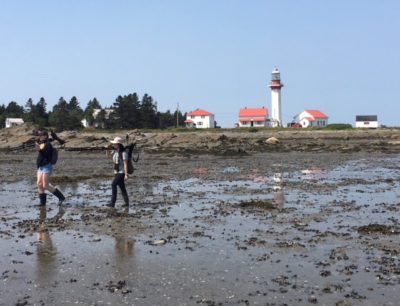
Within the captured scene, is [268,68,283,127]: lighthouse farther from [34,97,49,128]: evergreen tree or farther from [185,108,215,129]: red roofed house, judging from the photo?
[34,97,49,128]: evergreen tree

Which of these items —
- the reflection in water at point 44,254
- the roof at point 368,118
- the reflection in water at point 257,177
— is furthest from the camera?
the roof at point 368,118

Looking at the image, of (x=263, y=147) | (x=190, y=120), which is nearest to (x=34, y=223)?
(x=263, y=147)

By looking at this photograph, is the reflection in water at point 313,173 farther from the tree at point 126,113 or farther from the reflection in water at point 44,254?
the tree at point 126,113

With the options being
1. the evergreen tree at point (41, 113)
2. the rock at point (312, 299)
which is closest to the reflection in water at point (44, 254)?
the rock at point (312, 299)

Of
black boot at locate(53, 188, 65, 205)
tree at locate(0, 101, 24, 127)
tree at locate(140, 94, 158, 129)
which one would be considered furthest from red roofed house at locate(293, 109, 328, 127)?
black boot at locate(53, 188, 65, 205)

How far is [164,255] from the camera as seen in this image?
980 centimetres

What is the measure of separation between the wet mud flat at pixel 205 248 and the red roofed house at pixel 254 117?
116727mm

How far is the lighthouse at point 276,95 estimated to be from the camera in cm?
12700

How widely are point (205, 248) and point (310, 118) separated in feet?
430

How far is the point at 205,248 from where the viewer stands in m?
10.3

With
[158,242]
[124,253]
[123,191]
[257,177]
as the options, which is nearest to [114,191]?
[123,191]

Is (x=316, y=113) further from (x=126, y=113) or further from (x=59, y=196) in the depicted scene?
(x=59, y=196)

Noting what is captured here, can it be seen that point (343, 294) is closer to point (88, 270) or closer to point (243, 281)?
point (243, 281)

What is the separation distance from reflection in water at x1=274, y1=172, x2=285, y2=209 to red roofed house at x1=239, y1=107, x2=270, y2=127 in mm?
110626
